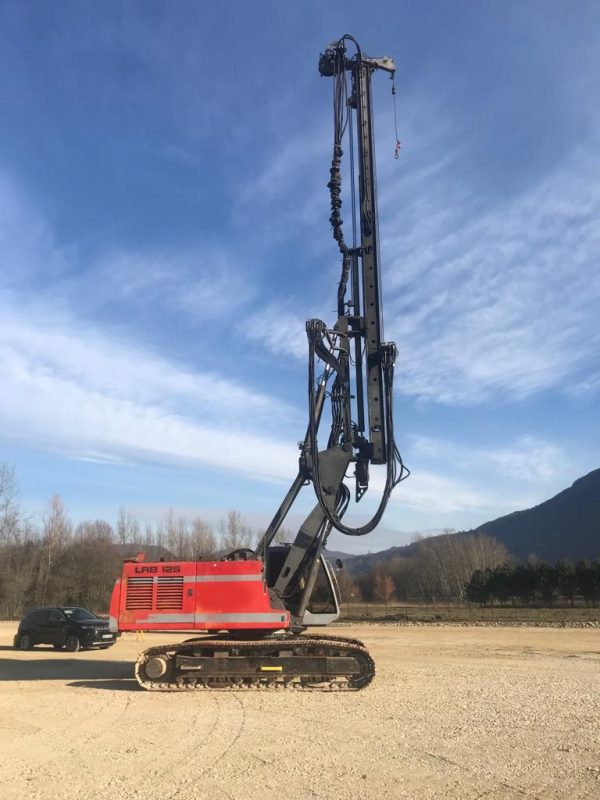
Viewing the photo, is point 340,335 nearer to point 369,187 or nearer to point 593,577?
Result: point 369,187

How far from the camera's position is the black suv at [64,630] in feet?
63.2

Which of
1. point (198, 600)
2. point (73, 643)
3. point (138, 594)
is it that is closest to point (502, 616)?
point (73, 643)

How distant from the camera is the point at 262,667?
36.4 feet

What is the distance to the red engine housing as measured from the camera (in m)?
11.2

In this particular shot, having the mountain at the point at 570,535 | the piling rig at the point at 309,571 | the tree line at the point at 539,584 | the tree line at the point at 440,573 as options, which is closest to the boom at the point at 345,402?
the piling rig at the point at 309,571

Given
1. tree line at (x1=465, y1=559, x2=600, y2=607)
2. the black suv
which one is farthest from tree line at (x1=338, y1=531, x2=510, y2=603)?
the black suv

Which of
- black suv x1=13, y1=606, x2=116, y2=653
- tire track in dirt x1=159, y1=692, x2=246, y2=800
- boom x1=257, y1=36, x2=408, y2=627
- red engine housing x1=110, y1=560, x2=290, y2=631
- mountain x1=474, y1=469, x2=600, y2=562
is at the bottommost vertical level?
tire track in dirt x1=159, y1=692, x2=246, y2=800

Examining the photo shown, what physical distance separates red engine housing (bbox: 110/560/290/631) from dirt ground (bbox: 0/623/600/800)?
1.17 metres

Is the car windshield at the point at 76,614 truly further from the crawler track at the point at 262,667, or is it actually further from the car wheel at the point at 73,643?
the crawler track at the point at 262,667

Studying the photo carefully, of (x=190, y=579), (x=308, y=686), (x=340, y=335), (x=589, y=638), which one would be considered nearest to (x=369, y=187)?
(x=340, y=335)

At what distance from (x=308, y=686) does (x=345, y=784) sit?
5417 mm

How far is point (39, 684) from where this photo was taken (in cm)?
1249

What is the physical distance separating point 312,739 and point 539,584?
51.2 meters

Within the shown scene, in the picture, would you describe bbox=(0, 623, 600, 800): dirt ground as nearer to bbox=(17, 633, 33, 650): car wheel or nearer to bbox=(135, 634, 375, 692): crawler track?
bbox=(135, 634, 375, 692): crawler track
